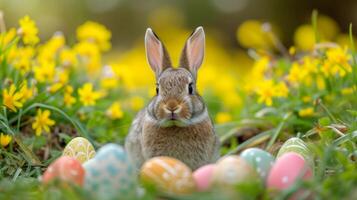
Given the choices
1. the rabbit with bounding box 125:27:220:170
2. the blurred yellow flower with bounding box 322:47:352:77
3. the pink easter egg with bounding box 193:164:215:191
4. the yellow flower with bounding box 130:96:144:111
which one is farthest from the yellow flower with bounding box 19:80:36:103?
the blurred yellow flower with bounding box 322:47:352:77

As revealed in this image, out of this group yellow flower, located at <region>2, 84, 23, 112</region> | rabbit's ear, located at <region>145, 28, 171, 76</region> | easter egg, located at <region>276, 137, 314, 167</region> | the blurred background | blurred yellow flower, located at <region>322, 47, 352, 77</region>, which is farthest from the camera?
the blurred background

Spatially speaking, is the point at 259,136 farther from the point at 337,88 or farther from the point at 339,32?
the point at 339,32

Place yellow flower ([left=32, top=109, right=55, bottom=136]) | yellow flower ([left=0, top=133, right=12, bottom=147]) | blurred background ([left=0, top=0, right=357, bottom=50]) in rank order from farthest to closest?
blurred background ([left=0, top=0, right=357, bottom=50]), yellow flower ([left=32, top=109, right=55, bottom=136]), yellow flower ([left=0, top=133, right=12, bottom=147])

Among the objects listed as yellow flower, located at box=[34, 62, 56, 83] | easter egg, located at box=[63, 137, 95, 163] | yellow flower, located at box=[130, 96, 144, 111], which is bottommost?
easter egg, located at box=[63, 137, 95, 163]

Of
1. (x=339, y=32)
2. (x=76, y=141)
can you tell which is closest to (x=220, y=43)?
(x=339, y=32)

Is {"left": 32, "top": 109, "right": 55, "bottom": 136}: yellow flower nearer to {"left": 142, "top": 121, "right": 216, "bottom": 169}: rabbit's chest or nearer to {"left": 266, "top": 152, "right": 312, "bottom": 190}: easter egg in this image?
{"left": 142, "top": 121, "right": 216, "bottom": 169}: rabbit's chest

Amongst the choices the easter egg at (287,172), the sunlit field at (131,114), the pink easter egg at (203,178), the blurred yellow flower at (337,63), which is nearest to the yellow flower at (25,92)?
the sunlit field at (131,114)

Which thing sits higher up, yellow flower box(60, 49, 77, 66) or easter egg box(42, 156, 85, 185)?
yellow flower box(60, 49, 77, 66)
